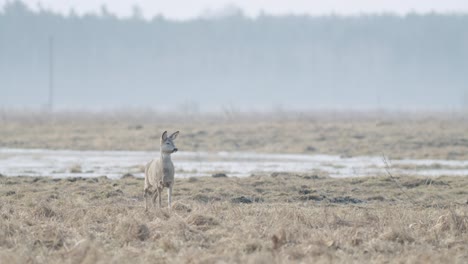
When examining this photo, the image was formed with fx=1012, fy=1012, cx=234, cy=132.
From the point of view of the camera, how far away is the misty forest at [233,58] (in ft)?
486

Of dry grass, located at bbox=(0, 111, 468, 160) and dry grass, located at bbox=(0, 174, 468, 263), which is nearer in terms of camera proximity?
dry grass, located at bbox=(0, 174, 468, 263)

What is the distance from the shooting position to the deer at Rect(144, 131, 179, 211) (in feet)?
57.1

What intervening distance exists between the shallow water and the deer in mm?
6741

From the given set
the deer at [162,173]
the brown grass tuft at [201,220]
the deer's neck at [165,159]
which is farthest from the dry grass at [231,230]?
the deer's neck at [165,159]

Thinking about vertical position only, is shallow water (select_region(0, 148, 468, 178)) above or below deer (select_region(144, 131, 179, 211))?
below

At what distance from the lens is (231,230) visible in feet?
46.5

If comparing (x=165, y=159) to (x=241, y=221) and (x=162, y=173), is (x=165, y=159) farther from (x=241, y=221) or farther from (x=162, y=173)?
(x=241, y=221)

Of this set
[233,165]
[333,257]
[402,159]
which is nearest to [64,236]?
[333,257]

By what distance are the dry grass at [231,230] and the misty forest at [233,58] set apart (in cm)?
12484

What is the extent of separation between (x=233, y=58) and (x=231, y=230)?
473 feet

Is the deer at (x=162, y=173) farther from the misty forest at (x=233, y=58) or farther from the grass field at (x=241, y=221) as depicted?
the misty forest at (x=233, y=58)

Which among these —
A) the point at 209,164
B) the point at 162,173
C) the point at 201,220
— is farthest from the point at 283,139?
the point at 201,220

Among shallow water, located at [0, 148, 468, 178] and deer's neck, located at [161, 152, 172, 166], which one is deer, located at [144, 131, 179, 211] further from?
shallow water, located at [0, 148, 468, 178]

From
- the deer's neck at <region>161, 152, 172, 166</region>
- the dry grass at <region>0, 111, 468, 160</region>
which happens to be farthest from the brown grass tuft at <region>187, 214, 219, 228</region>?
the dry grass at <region>0, 111, 468, 160</region>
